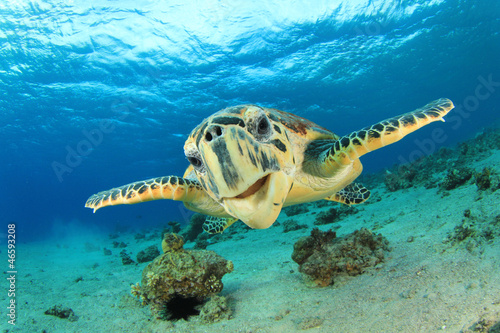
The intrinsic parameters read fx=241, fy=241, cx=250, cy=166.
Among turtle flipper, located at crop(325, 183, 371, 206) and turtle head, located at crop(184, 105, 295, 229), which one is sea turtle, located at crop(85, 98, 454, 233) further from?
turtle flipper, located at crop(325, 183, 371, 206)

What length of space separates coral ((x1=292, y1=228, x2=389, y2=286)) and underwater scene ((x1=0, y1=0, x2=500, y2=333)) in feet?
0.09

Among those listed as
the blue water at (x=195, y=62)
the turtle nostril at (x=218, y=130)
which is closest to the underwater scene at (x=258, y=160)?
the turtle nostril at (x=218, y=130)

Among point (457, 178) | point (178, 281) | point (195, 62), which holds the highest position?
point (195, 62)

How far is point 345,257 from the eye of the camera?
331cm

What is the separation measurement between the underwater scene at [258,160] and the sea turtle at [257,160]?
18mm

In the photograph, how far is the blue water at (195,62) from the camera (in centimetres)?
1391

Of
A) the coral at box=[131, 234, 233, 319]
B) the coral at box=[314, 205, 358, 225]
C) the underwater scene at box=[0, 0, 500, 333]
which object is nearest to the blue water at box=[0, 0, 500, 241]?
the underwater scene at box=[0, 0, 500, 333]

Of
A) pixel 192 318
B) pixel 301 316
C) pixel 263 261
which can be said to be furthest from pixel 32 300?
pixel 301 316

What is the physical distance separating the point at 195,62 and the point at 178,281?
56.3 feet

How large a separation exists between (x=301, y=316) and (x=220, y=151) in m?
2.16

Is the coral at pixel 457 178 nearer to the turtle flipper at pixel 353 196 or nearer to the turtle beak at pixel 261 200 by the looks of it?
the turtle flipper at pixel 353 196

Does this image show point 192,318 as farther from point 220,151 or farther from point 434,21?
point 434,21

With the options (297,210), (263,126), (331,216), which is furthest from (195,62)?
(263,126)

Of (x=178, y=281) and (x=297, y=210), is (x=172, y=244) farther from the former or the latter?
(x=297, y=210)
